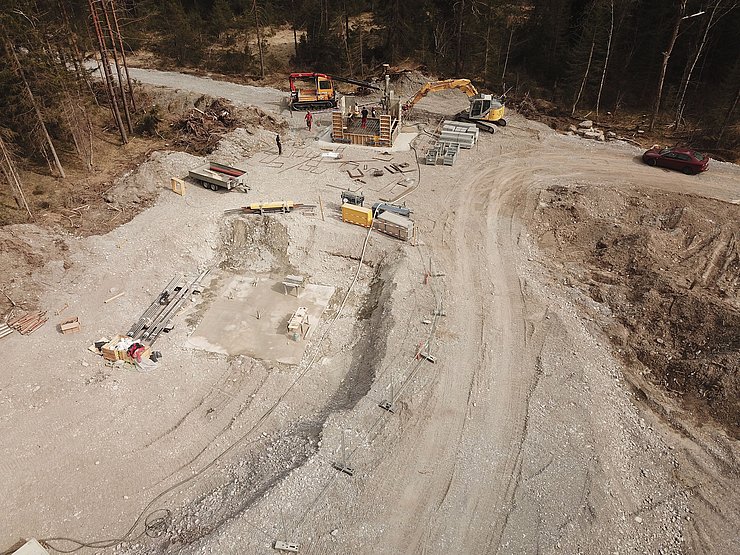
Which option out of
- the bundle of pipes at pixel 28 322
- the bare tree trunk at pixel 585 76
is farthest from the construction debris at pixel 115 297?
the bare tree trunk at pixel 585 76

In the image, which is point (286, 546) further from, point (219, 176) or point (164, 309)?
point (219, 176)

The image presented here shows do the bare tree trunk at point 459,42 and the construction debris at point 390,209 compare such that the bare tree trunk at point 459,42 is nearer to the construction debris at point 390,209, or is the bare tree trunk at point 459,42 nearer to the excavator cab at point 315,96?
the excavator cab at point 315,96

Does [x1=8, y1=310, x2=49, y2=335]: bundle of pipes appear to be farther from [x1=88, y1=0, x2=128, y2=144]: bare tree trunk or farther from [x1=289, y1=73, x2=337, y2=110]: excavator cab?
[x1=289, y1=73, x2=337, y2=110]: excavator cab

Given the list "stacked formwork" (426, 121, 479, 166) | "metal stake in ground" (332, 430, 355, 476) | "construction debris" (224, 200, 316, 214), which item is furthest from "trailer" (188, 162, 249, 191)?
"metal stake in ground" (332, 430, 355, 476)

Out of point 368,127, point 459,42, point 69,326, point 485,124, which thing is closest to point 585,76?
point 485,124

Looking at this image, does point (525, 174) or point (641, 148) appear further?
point (641, 148)

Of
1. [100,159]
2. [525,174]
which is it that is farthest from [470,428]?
[100,159]

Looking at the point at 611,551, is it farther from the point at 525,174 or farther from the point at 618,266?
the point at 525,174
